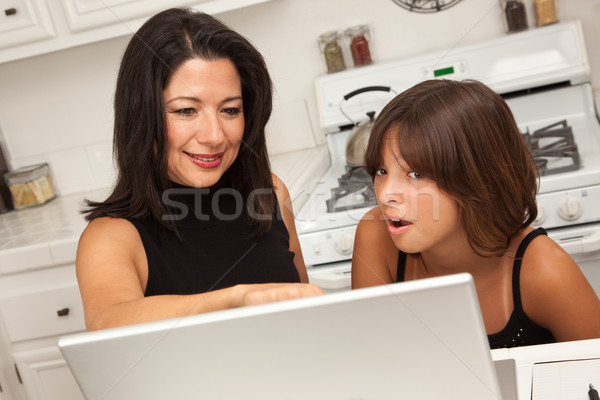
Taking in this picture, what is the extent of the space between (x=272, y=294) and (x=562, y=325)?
0.70 metres

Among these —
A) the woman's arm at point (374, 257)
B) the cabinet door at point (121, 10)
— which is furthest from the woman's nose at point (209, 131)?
the cabinet door at point (121, 10)

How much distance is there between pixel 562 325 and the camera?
1130 mm

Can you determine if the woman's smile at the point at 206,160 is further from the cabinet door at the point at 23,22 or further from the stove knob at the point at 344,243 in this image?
the cabinet door at the point at 23,22

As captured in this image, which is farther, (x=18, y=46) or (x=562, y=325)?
(x=18, y=46)

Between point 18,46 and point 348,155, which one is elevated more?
point 18,46

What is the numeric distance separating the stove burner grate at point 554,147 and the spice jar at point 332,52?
2.50 ft

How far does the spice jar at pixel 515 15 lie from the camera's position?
2.32 m

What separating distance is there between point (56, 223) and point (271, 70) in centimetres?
103

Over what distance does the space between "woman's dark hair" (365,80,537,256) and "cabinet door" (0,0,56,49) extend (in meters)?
1.62

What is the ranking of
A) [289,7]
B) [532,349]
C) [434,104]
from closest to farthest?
[532,349] < [434,104] < [289,7]

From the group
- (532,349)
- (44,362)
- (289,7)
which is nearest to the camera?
(532,349)

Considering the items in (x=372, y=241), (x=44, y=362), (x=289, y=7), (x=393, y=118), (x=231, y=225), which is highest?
(x=289, y=7)

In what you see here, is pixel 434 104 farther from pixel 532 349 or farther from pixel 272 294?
pixel 272 294

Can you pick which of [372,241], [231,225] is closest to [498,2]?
[372,241]
